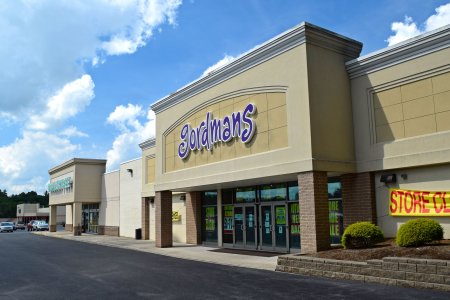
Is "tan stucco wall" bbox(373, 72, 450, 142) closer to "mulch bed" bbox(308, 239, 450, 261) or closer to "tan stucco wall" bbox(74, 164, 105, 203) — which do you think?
"mulch bed" bbox(308, 239, 450, 261)

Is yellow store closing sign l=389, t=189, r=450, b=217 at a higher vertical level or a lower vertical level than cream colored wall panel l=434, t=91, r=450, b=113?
lower

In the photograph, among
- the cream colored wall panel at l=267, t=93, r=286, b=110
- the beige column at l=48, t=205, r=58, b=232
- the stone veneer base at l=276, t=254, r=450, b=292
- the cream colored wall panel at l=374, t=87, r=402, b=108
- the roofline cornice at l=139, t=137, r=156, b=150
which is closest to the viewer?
the stone veneer base at l=276, t=254, r=450, b=292

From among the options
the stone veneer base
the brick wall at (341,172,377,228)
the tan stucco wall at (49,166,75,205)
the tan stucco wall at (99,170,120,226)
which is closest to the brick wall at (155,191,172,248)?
the brick wall at (341,172,377,228)

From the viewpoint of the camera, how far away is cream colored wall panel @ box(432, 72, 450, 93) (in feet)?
47.8

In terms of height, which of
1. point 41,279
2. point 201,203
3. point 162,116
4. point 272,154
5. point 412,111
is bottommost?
point 41,279

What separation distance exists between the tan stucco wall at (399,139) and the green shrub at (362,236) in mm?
2534

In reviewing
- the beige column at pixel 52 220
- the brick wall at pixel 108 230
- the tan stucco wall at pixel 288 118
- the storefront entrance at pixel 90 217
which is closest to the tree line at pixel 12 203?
the beige column at pixel 52 220

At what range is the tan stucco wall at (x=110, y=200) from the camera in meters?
40.4

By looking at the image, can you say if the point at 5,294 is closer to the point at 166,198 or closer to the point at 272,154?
the point at 272,154

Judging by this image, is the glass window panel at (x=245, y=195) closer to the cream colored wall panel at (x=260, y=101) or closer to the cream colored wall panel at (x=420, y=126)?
the cream colored wall panel at (x=260, y=101)

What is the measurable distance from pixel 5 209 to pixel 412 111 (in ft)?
461

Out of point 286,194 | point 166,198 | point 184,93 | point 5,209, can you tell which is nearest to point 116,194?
point 166,198

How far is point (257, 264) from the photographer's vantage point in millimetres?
16297

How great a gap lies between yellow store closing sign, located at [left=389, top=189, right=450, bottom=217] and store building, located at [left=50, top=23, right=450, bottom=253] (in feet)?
0.11
